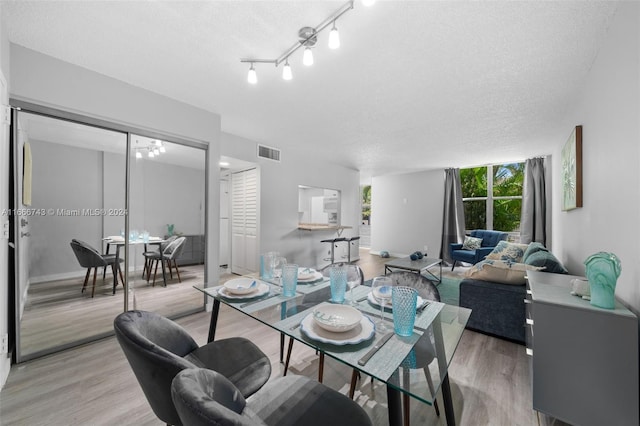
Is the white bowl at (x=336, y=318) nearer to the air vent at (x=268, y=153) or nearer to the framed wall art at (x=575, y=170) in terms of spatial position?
the framed wall art at (x=575, y=170)

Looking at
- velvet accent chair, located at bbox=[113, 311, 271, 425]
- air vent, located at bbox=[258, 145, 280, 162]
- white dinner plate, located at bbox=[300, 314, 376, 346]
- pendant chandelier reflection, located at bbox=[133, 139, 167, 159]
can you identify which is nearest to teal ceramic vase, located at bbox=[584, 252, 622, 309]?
white dinner plate, located at bbox=[300, 314, 376, 346]

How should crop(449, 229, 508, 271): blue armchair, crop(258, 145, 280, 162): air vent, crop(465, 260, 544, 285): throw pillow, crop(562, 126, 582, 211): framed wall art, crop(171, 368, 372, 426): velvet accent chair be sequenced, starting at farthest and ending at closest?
1. crop(449, 229, 508, 271): blue armchair
2. crop(258, 145, 280, 162): air vent
3. crop(465, 260, 544, 285): throw pillow
4. crop(562, 126, 582, 211): framed wall art
5. crop(171, 368, 372, 426): velvet accent chair

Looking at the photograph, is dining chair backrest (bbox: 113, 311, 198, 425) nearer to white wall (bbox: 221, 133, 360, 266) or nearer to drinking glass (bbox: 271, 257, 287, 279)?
drinking glass (bbox: 271, 257, 287, 279)

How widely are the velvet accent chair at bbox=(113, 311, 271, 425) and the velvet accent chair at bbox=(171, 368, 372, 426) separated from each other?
0.12m

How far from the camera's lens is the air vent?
438cm

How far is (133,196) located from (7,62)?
1211 millimetres

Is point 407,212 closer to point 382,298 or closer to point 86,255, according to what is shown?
point 382,298

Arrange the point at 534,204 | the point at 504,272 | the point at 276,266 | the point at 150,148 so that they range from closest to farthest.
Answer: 1. the point at 276,266
2. the point at 504,272
3. the point at 150,148
4. the point at 534,204

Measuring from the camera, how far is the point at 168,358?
36.6 inches

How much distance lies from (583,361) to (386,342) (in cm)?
123

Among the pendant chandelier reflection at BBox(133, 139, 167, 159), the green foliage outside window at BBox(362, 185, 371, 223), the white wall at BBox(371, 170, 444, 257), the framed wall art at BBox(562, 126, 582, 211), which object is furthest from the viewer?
the green foliage outside window at BBox(362, 185, 371, 223)

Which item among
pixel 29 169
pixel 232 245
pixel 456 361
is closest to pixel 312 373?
pixel 456 361

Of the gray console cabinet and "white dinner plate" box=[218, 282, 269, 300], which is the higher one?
"white dinner plate" box=[218, 282, 269, 300]

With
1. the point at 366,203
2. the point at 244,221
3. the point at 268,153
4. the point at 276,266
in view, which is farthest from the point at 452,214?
the point at 276,266
